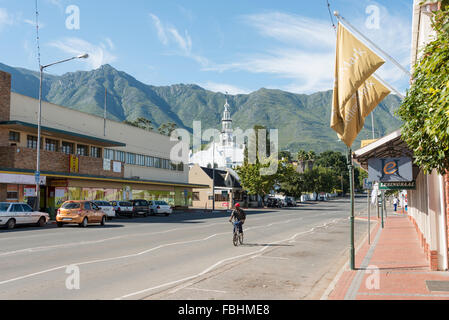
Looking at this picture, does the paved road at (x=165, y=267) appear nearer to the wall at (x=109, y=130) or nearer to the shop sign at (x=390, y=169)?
the shop sign at (x=390, y=169)

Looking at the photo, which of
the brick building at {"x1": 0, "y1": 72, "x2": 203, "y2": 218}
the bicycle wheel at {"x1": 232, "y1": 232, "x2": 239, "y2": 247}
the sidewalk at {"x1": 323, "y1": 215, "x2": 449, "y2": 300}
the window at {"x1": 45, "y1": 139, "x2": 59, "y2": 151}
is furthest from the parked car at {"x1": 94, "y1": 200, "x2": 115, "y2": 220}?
the sidewalk at {"x1": 323, "y1": 215, "x2": 449, "y2": 300}

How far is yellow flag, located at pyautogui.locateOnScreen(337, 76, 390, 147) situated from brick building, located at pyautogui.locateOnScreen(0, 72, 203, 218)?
25.4 m

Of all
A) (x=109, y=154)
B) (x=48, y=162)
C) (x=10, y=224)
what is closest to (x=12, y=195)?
(x=48, y=162)

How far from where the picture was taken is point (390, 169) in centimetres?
1245

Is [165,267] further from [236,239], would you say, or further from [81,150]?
[81,150]

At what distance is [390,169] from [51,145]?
3170 centimetres

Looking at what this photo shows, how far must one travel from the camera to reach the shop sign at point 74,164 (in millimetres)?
37531

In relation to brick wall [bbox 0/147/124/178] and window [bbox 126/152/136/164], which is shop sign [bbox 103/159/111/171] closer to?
brick wall [bbox 0/147/124/178]

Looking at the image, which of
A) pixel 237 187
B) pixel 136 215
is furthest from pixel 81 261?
pixel 237 187

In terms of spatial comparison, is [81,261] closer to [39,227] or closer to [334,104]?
[334,104]

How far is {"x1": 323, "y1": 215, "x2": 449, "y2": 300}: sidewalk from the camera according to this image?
8.69 m

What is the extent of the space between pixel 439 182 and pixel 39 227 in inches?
890

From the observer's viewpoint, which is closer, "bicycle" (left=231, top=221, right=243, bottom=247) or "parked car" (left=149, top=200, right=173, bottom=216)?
"bicycle" (left=231, top=221, right=243, bottom=247)
